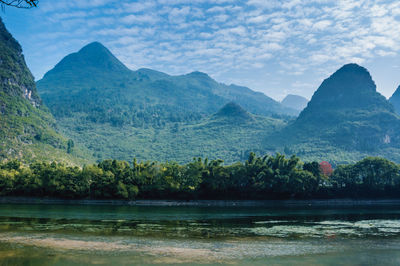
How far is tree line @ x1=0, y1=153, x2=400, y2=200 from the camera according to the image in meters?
93.9

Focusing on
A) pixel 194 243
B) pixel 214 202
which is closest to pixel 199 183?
pixel 214 202

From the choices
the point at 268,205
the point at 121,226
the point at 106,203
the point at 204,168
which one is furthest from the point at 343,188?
the point at 121,226

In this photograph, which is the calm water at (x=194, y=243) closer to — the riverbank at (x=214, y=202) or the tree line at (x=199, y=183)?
the riverbank at (x=214, y=202)

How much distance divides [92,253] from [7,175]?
261 ft

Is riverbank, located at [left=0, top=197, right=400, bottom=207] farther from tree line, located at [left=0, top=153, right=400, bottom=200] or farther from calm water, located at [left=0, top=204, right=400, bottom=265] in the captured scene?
calm water, located at [left=0, top=204, right=400, bottom=265]

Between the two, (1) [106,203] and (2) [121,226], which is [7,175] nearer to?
(1) [106,203]

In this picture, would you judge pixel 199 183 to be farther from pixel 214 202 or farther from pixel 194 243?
pixel 194 243

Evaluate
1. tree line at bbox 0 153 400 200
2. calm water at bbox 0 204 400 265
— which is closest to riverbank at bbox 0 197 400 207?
tree line at bbox 0 153 400 200

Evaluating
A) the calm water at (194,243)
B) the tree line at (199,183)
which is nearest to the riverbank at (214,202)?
the tree line at (199,183)

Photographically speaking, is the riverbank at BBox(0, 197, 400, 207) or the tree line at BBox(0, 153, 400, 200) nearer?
the riverbank at BBox(0, 197, 400, 207)

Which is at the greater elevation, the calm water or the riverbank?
the calm water

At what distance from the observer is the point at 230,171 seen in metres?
99.8

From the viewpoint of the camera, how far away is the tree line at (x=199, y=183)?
308 feet

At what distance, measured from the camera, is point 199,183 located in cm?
→ 9706
